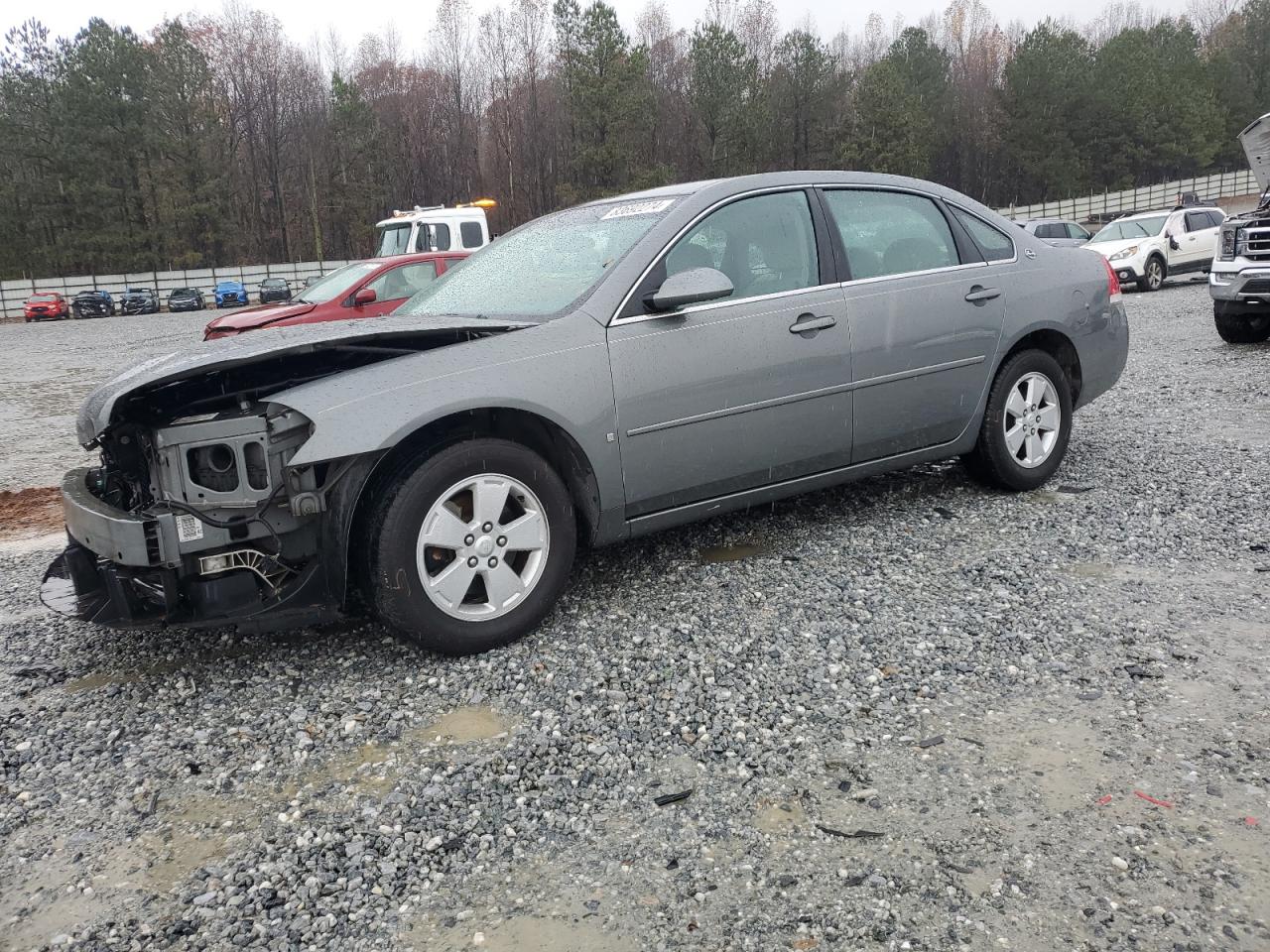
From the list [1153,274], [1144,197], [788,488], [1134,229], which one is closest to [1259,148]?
[1153,274]

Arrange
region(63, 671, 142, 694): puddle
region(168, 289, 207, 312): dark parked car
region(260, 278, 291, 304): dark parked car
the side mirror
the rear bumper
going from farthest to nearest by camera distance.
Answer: region(168, 289, 207, 312): dark parked car, region(260, 278, 291, 304): dark parked car, the rear bumper, the side mirror, region(63, 671, 142, 694): puddle

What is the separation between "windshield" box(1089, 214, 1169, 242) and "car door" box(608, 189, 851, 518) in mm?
18259

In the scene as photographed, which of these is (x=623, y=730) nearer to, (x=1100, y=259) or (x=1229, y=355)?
(x=1100, y=259)

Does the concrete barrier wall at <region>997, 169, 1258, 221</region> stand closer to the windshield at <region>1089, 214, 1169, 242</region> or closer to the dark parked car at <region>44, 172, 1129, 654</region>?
the windshield at <region>1089, 214, 1169, 242</region>

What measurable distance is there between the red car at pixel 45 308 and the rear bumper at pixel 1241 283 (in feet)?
131

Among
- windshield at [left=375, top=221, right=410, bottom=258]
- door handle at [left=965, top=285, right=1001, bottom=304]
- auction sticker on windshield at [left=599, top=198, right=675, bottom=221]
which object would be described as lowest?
door handle at [left=965, top=285, right=1001, bottom=304]

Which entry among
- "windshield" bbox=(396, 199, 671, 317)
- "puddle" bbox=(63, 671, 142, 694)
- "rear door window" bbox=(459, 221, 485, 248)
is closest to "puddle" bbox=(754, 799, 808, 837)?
"windshield" bbox=(396, 199, 671, 317)

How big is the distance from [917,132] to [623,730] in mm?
65116

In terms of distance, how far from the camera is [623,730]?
10.1ft

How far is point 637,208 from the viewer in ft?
14.6

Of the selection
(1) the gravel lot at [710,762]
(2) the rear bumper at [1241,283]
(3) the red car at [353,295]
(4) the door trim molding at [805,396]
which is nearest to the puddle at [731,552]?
(1) the gravel lot at [710,762]

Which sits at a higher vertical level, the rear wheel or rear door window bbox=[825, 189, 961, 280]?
rear door window bbox=[825, 189, 961, 280]

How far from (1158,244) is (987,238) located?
17129mm

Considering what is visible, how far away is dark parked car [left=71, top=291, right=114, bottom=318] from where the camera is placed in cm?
3934
